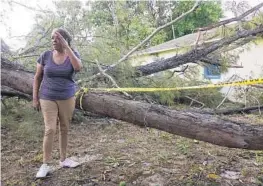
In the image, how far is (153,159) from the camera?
4199 mm

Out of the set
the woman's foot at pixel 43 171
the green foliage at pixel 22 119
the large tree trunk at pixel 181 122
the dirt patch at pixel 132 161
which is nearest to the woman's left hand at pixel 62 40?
the large tree trunk at pixel 181 122

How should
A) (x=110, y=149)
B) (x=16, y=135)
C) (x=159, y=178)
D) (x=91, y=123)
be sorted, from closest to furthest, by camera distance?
(x=159, y=178) < (x=110, y=149) < (x=16, y=135) < (x=91, y=123)

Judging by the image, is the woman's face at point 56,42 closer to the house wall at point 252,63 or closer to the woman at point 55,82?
the woman at point 55,82

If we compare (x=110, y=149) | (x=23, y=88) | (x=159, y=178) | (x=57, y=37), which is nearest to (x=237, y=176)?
(x=159, y=178)

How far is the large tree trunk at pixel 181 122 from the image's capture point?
285 centimetres

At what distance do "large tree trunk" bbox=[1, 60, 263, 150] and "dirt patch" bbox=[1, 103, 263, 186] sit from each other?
26.1 inches

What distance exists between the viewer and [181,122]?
10.2 ft

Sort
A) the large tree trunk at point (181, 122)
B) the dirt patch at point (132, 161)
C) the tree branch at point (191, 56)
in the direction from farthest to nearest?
the tree branch at point (191, 56), the dirt patch at point (132, 161), the large tree trunk at point (181, 122)

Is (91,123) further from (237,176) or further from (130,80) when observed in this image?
(237,176)

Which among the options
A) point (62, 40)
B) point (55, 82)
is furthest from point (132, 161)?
point (62, 40)

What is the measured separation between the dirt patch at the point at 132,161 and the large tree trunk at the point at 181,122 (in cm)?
66

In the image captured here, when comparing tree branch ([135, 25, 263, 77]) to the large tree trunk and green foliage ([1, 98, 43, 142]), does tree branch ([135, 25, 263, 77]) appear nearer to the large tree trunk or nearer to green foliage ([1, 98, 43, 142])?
green foliage ([1, 98, 43, 142])

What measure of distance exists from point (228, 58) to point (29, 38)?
3.71 m

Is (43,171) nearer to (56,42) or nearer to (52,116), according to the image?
(52,116)
